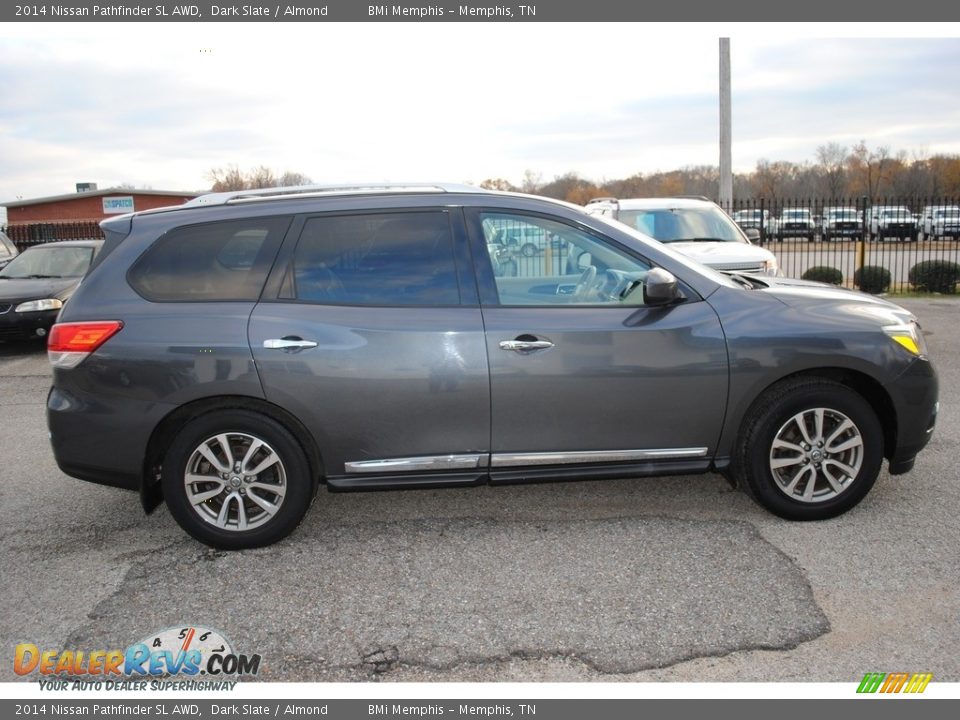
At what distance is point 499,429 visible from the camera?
4125mm

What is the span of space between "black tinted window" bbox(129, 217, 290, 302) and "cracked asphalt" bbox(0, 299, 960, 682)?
1.35 meters

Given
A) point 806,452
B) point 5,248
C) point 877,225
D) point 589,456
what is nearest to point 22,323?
point 5,248

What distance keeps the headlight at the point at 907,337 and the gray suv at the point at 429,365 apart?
19 millimetres

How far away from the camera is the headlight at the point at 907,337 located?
435 cm

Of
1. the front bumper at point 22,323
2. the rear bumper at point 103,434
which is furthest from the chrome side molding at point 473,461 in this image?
the front bumper at point 22,323

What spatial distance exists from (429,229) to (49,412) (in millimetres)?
2173

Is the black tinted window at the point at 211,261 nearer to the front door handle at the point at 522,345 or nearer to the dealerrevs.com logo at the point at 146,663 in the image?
the front door handle at the point at 522,345

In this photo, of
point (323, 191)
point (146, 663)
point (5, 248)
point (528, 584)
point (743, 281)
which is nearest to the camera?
point (146, 663)

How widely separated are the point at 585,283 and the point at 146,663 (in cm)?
269

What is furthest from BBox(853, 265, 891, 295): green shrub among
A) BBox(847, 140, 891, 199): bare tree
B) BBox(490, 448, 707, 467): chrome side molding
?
BBox(847, 140, 891, 199): bare tree

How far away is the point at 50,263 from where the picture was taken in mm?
12203

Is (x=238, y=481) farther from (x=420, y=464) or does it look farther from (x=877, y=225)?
(x=877, y=225)

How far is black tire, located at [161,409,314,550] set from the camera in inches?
160

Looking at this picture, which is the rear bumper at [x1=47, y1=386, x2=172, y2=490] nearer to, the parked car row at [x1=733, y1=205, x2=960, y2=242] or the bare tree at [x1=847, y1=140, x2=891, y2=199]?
the parked car row at [x1=733, y1=205, x2=960, y2=242]
